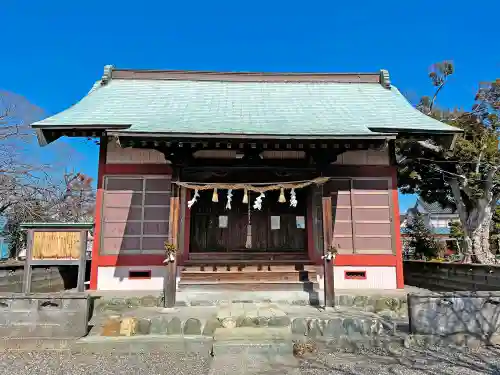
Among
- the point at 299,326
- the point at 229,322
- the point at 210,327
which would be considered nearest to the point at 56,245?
the point at 210,327

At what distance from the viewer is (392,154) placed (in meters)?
9.72

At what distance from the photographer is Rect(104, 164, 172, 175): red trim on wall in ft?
31.1

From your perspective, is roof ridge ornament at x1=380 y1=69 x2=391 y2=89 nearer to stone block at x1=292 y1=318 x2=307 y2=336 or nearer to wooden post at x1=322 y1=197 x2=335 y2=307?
wooden post at x1=322 y1=197 x2=335 y2=307

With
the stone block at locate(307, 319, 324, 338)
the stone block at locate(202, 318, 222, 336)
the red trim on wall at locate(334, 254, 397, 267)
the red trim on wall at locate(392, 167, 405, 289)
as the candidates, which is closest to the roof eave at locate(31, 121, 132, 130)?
the stone block at locate(202, 318, 222, 336)

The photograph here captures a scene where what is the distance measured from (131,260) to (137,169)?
2503 mm

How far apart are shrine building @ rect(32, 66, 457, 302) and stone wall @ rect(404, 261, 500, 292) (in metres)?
2.99

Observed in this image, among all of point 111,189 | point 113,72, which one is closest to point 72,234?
point 111,189

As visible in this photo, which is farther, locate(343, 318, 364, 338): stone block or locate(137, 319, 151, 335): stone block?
locate(137, 319, 151, 335): stone block

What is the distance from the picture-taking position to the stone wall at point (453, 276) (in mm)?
9875

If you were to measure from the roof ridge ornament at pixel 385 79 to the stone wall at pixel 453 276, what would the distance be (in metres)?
6.69

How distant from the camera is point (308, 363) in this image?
5156mm

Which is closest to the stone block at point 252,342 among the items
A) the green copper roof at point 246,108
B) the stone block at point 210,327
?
the stone block at point 210,327

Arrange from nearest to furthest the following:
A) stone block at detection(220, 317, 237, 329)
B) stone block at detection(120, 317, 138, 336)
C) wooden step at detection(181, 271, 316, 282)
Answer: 1. stone block at detection(120, 317, 138, 336)
2. stone block at detection(220, 317, 237, 329)
3. wooden step at detection(181, 271, 316, 282)

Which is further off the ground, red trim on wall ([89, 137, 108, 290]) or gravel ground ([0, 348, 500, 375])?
red trim on wall ([89, 137, 108, 290])
